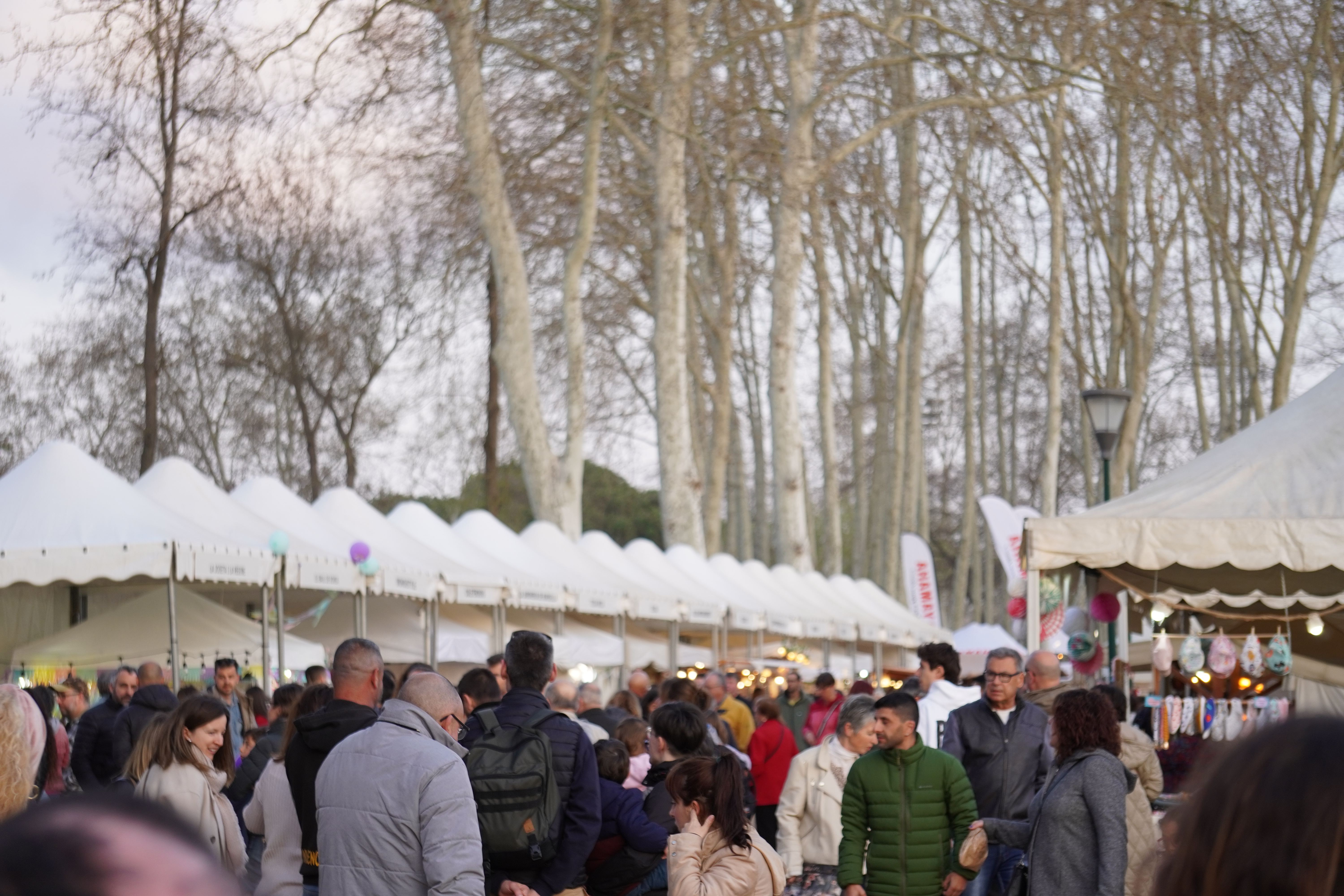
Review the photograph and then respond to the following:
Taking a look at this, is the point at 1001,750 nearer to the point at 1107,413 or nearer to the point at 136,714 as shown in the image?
the point at 136,714

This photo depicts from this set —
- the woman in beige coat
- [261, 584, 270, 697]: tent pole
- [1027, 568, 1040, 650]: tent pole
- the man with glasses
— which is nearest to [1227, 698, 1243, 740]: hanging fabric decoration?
the woman in beige coat

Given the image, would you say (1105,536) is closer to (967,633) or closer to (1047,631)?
(1047,631)

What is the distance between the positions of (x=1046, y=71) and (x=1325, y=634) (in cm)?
1873

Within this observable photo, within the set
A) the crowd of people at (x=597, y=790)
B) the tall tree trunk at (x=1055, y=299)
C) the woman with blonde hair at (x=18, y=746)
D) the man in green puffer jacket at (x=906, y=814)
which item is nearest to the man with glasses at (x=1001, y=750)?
the crowd of people at (x=597, y=790)

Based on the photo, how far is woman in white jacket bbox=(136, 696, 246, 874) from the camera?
582 centimetres

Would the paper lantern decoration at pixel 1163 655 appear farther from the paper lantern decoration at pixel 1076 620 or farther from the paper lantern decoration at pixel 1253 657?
the paper lantern decoration at pixel 1076 620

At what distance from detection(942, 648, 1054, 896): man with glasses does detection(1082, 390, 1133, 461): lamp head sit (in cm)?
707

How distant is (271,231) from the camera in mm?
34312

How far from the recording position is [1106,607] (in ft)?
44.1

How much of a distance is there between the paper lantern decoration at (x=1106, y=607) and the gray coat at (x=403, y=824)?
950 centimetres

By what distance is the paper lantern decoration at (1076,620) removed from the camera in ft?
→ 53.6

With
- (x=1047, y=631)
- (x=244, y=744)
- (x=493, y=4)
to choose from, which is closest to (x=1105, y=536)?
(x=1047, y=631)

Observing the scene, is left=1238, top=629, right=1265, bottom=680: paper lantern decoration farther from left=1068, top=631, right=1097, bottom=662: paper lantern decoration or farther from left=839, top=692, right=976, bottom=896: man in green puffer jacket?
left=839, top=692, right=976, bottom=896: man in green puffer jacket

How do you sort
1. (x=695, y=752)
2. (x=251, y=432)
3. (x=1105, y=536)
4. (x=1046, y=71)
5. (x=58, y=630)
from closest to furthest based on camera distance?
(x=695, y=752)
(x=1105, y=536)
(x=58, y=630)
(x=1046, y=71)
(x=251, y=432)
